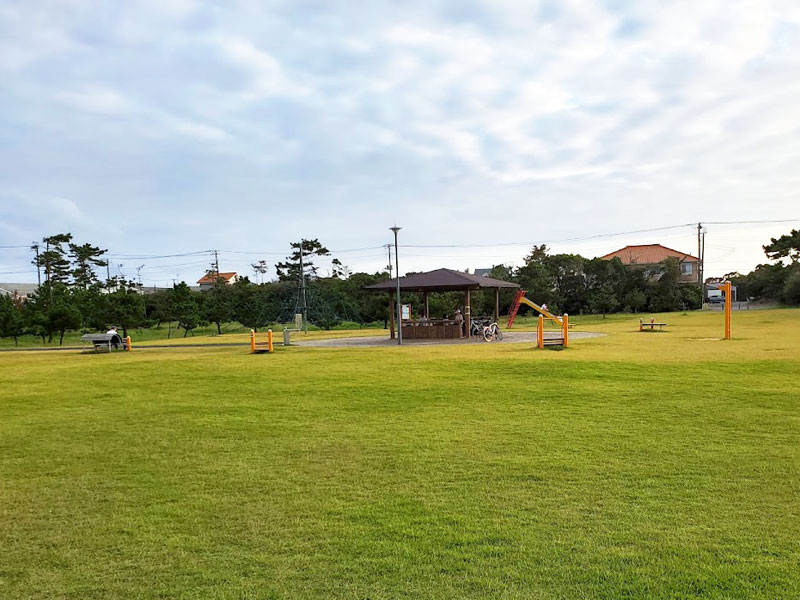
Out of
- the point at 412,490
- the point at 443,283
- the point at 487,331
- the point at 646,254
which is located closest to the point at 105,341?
the point at 443,283

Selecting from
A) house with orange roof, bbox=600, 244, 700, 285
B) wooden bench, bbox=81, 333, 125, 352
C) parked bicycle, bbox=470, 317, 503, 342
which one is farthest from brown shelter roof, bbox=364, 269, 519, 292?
house with orange roof, bbox=600, 244, 700, 285

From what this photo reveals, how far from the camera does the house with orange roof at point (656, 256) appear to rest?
53344 mm

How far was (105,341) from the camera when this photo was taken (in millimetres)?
18531

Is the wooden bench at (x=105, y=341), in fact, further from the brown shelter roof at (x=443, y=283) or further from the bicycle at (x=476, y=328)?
the bicycle at (x=476, y=328)

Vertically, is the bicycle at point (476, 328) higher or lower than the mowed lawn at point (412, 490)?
higher

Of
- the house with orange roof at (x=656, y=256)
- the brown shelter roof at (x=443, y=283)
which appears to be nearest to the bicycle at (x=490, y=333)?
the brown shelter roof at (x=443, y=283)

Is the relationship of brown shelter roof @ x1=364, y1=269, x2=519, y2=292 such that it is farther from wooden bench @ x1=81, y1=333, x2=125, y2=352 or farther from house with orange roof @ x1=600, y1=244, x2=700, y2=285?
house with orange roof @ x1=600, y1=244, x2=700, y2=285

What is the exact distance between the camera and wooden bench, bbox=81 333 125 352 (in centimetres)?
1838

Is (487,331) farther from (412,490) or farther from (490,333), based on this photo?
(412,490)

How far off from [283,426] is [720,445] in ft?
15.5

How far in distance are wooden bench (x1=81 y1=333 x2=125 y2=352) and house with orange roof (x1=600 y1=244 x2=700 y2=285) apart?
145 ft

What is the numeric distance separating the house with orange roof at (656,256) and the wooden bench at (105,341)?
145ft

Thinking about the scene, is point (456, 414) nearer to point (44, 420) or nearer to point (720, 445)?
point (720, 445)

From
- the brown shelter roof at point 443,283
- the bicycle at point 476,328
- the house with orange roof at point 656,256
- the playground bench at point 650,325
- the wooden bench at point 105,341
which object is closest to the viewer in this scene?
the wooden bench at point 105,341
